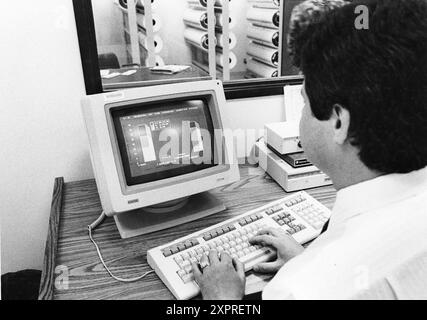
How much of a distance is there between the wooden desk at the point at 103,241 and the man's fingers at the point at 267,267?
8.4 inches

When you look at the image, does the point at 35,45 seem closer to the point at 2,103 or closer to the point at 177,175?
the point at 2,103

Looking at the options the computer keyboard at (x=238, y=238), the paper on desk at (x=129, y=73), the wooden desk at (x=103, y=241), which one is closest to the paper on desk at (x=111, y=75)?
the paper on desk at (x=129, y=73)

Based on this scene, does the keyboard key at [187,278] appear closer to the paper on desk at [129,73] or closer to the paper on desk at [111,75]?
the paper on desk at [111,75]

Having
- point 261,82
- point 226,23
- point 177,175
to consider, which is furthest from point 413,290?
point 226,23

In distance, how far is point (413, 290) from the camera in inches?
25.3

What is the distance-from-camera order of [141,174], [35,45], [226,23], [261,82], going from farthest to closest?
[226,23]
[261,82]
[35,45]
[141,174]

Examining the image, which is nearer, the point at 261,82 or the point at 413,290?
the point at 413,290

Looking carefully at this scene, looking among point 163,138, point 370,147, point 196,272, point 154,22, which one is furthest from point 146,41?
point 370,147

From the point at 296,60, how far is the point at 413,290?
458 millimetres

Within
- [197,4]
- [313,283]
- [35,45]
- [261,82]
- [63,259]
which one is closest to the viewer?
[313,283]

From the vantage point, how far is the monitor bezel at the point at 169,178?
3.48 ft

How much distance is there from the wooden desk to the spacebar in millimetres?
193

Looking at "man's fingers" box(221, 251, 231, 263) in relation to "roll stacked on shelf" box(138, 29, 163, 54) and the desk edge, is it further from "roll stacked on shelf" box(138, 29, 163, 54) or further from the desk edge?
"roll stacked on shelf" box(138, 29, 163, 54)

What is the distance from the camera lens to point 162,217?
1175 mm
